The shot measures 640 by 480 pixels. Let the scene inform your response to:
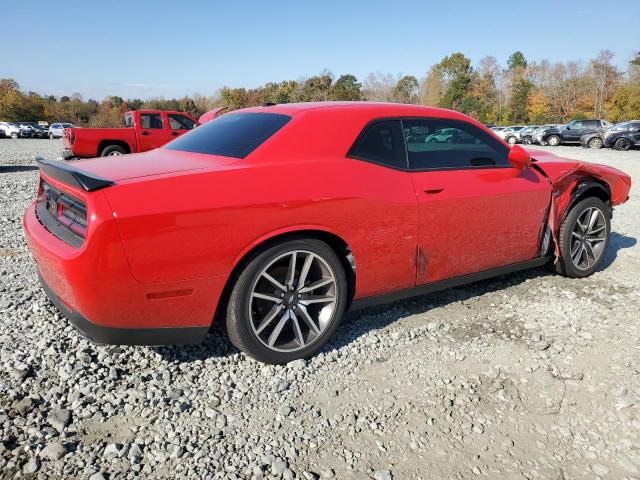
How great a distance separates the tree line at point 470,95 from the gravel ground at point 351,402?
129 ft

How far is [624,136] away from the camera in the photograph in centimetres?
2306

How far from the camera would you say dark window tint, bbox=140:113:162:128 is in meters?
13.3

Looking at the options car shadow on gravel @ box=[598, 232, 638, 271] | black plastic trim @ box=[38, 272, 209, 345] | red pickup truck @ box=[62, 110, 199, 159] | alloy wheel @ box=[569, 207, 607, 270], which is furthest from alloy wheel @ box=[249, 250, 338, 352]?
red pickup truck @ box=[62, 110, 199, 159]

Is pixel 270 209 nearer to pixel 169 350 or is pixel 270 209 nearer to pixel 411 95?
pixel 169 350

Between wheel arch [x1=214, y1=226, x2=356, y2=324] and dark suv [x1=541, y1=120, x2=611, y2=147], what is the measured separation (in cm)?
2820

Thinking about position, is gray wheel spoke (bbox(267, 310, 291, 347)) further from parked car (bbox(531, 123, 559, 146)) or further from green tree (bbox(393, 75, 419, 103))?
green tree (bbox(393, 75, 419, 103))

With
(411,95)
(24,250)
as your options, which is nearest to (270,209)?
(24,250)

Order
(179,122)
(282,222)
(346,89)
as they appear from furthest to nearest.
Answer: (346,89) < (179,122) < (282,222)

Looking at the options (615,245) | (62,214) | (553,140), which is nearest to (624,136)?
(553,140)

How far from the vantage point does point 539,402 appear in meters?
2.55

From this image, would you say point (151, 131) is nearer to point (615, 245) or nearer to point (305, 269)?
point (615, 245)

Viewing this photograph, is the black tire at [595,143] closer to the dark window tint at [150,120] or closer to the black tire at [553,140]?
the black tire at [553,140]

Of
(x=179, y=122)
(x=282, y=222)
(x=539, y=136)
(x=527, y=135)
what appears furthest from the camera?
(x=527, y=135)

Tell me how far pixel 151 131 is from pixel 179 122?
0.92m
